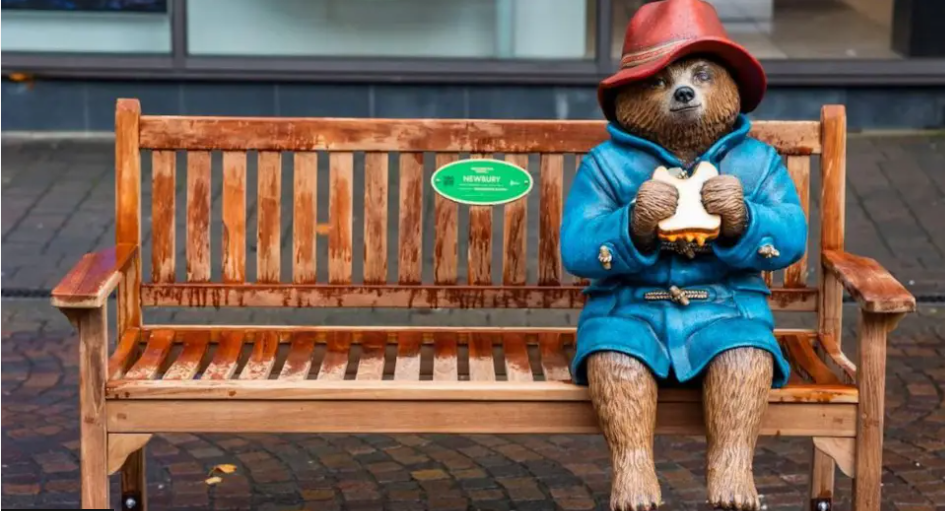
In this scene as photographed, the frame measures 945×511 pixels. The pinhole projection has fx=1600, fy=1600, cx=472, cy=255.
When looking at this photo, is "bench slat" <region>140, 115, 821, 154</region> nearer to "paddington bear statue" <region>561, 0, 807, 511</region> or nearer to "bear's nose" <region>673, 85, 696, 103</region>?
"paddington bear statue" <region>561, 0, 807, 511</region>

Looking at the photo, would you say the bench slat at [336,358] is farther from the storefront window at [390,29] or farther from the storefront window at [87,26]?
the storefront window at [87,26]

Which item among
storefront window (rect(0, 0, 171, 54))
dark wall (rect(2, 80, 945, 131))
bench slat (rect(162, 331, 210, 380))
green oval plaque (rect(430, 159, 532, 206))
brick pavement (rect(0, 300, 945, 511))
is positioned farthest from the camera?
storefront window (rect(0, 0, 171, 54))

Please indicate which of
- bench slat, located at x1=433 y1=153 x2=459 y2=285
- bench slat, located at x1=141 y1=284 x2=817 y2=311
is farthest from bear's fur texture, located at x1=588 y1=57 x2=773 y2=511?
bench slat, located at x1=433 y1=153 x2=459 y2=285

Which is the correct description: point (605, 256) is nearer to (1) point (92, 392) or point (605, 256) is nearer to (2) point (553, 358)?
(2) point (553, 358)

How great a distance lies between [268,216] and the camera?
4.61 metres

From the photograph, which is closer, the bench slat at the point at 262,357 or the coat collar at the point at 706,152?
the coat collar at the point at 706,152

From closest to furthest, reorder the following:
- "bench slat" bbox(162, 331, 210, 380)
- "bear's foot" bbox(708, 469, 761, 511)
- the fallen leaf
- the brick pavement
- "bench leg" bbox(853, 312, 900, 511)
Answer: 1. "bear's foot" bbox(708, 469, 761, 511)
2. "bench leg" bbox(853, 312, 900, 511)
3. "bench slat" bbox(162, 331, 210, 380)
4. the brick pavement
5. the fallen leaf

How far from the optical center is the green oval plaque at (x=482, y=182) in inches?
178

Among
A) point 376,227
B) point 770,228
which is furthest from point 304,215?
point 770,228

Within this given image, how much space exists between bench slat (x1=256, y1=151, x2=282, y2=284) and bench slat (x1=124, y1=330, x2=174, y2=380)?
32 cm

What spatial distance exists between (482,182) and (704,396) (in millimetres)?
1011

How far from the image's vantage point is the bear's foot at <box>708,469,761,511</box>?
368 centimetres

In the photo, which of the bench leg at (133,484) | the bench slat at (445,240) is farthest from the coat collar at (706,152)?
the bench leg at (133,484)

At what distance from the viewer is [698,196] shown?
12.7ft
